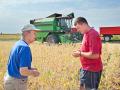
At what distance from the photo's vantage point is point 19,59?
5.12 meters

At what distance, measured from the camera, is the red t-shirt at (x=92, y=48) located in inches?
239

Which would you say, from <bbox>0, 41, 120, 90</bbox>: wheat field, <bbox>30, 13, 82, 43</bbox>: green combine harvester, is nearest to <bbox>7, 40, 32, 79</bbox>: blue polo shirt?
<bbox>0, 41, 120, 90</bbox>: wheat field

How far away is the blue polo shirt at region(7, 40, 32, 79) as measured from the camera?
503 centimetres

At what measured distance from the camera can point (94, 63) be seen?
6254mm

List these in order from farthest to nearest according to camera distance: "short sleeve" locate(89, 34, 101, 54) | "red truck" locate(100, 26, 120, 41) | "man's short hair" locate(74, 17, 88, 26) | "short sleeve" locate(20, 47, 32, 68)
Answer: "red truck" locate(100, 26, 120, 41)
"man's short hair" locate(74, 17, 88, 26)
"short sleeve" locate(89, 34, 101, 54)
"short sleeve" locate(20, 47, 32, 68)

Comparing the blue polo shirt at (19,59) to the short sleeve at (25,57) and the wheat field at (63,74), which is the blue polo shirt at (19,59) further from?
the wheat field at (63,74)

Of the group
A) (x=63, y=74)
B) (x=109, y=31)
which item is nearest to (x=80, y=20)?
(x=63, y=74)

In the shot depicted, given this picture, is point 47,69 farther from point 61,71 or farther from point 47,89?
point 47,89

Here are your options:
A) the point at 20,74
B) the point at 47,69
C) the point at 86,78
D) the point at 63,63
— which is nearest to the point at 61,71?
the point at 47,69

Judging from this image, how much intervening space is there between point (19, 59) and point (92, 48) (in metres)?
1.41

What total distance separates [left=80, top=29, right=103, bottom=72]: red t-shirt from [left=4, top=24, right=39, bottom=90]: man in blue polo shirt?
3.94 feet

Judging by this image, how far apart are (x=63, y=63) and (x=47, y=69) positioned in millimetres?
1023

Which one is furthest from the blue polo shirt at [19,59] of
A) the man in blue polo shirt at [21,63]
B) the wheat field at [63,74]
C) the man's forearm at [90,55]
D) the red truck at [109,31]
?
the red truck at [109,31]

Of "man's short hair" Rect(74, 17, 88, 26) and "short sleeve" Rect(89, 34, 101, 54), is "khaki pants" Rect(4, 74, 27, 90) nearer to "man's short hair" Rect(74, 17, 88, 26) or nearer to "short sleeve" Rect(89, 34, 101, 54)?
"short sleeve" Rect(89, 34, 101, 54)
